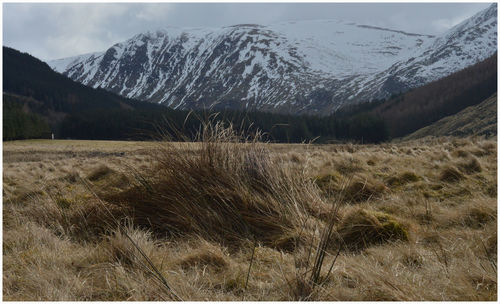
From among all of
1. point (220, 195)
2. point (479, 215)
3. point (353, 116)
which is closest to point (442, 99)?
point (353, 116)

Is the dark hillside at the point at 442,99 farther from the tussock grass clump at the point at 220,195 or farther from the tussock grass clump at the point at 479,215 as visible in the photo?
the tussock grass clump at the point at 220,195

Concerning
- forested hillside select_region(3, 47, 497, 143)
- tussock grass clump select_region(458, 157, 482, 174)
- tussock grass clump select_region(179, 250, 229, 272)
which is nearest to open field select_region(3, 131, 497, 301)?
tussock grass clump select_region(179, 250, 229, 272)

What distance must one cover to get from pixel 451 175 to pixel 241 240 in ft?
13.6

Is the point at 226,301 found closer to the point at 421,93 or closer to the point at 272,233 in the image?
the point at 272,233

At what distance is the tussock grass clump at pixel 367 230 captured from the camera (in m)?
3.03

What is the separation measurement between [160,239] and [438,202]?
10.6 feet

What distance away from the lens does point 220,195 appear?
11.4 ft

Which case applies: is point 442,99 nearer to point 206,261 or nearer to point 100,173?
point 100,173

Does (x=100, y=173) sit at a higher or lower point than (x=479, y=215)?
lower

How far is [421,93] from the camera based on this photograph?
13275 centimetres

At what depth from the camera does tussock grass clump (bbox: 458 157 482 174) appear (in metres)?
6.10

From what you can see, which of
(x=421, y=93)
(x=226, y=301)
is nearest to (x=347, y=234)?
(x=226, y=301)

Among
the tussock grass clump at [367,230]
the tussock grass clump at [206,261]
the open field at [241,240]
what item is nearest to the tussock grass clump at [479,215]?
the open field at [241,240]

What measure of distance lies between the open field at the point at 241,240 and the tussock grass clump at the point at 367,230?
0.01 m
